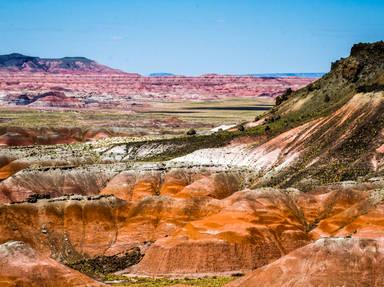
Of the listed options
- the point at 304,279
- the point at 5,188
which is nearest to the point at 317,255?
the point at 304,279

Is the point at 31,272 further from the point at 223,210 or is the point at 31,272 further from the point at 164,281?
the point at 223,210

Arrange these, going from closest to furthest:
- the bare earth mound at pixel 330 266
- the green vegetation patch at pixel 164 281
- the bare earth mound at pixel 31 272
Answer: the bare earth mound at pixel 330 266 → the bare earth mound at pixel 31 272 → the green vegetation patch at pixel 164 281

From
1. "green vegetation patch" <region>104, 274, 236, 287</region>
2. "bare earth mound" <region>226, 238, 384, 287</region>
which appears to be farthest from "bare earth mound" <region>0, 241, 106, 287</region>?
"bare earth mound" <region>226, 238, 384, 287</region>

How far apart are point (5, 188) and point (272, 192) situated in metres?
40.4

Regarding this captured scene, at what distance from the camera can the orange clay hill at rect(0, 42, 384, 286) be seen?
55.5 m

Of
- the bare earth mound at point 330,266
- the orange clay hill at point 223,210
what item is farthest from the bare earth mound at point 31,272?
the bare earth mound at point 330,266

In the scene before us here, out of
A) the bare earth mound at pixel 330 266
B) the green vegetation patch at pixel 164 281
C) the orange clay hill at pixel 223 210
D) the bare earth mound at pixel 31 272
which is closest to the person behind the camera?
the bare earth mound at pixel 330 266

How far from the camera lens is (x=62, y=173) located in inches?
4323

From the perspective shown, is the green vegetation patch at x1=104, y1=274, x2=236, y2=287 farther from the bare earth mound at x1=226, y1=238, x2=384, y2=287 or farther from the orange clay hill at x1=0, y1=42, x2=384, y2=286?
the bare earth mound at x1=226, y1=238, x2=384, y2=287

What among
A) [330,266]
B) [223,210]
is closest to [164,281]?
[223,210]

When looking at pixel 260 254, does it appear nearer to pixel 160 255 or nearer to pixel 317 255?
pixel 160 255

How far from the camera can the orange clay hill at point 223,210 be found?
55531 millimetres

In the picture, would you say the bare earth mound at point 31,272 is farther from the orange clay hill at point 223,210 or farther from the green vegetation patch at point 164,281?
the green vegetation patch at point 164,281

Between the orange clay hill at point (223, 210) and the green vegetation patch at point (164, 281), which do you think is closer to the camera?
the orange clay hill at point (223, 210)
